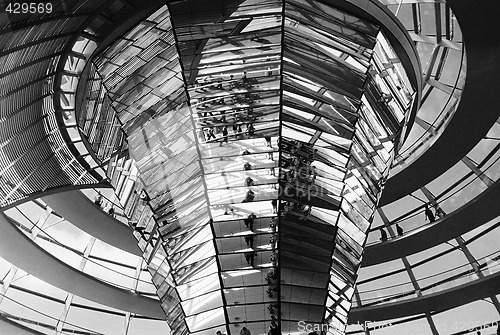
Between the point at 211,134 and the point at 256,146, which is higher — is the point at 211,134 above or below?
above

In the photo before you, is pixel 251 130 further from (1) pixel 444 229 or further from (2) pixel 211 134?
(1) pixel 444 229

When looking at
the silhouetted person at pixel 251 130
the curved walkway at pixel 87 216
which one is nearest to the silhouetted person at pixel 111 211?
the curved walkway at pixel 87 216

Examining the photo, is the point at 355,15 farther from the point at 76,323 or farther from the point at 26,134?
the point at 76,323

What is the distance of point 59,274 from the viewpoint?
87.1 ft

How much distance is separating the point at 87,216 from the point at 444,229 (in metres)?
13.6

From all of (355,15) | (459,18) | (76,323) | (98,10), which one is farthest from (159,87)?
(76,323)

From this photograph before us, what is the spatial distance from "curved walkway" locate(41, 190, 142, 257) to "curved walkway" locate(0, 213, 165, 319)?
162cm

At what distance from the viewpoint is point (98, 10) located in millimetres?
Result: 15812

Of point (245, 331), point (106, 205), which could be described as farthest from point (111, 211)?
point (245, 331)

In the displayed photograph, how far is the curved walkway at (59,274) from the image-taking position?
25047 mm

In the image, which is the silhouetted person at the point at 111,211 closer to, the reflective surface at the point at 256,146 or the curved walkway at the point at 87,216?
the curved walkway at the point at 87,216

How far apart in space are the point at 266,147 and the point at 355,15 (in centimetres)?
396

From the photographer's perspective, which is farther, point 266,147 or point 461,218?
point 461,218

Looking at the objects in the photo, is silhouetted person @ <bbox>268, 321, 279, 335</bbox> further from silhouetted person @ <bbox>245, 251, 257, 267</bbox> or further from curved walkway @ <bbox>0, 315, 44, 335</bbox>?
curved walkway @ <bbox>0, 315, 44, 335</bbox>
